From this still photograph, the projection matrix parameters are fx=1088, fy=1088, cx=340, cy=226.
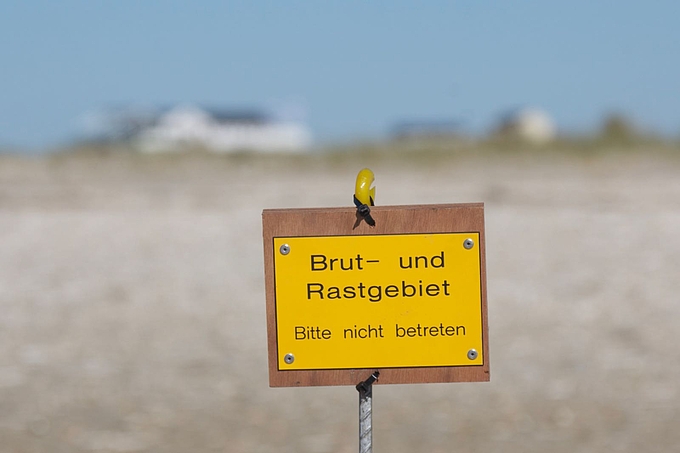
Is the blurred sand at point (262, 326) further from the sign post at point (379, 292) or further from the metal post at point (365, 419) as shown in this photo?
the sign post at point (379, 292)

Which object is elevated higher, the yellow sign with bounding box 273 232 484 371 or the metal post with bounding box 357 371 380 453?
the yellow sign with bounding box 273 232 484 371

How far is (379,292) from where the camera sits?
3.03 m

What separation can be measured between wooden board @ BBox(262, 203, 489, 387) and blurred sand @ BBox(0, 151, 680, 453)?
8.55 feet

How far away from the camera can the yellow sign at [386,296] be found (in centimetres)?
303

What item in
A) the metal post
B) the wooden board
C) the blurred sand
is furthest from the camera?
the blurred sand

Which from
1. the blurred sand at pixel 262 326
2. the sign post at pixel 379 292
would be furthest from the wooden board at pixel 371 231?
the blurred sand at pixel 262 326

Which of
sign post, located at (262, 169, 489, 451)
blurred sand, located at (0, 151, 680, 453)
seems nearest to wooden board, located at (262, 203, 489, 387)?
sign post, located at (262, 169, 489, 451)

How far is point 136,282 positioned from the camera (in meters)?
9.05

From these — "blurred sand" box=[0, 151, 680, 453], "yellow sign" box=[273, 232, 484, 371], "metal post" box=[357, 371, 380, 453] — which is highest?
"blurred sand" box=[0, 151, 680, 453]

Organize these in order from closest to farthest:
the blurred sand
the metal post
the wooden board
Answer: the wooden board, the metal post, the blurred sand

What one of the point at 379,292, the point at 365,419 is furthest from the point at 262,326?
the point at 379,292

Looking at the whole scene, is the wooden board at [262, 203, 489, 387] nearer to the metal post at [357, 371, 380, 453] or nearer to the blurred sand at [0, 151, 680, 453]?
the metal post at [357, 371, 380, 453]

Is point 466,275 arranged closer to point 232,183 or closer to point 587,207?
point 587,207

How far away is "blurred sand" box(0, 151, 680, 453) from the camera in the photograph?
5891 mm
